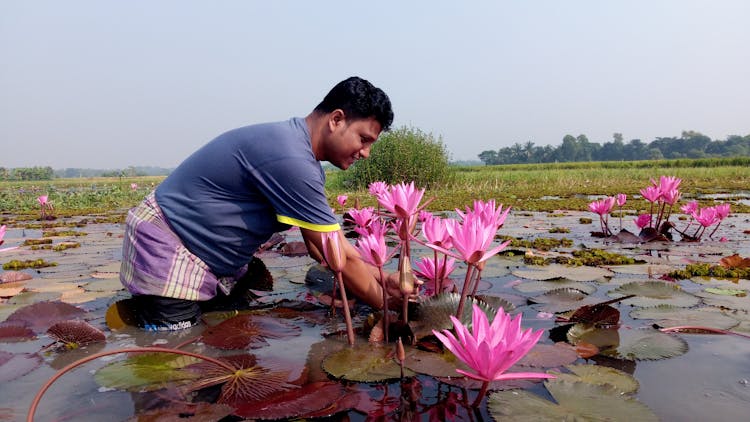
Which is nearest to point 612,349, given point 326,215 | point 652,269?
point 326,215

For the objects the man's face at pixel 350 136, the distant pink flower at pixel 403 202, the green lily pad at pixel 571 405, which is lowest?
the green lily pad at pixel 571 405

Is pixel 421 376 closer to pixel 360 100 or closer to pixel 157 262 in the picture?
pixel 360 100

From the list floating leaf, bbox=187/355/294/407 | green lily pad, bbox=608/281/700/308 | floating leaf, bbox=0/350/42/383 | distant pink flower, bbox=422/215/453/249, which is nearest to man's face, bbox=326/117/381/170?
distant pink flower, bbox=422/215/453/249

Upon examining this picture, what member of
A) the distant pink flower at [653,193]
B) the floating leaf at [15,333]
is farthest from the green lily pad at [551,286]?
the floating leaf at [15,333]

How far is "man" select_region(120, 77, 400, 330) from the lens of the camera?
6.05ft

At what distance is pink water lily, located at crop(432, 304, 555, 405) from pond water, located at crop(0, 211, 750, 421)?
285 millimetres

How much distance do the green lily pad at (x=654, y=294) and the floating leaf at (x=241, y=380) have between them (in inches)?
65.8

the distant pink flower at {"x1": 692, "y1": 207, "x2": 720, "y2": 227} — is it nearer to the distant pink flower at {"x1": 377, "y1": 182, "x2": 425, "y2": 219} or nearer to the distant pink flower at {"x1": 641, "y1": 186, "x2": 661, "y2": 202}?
the distant pink flower at {"x1": 641, "y1": 186, "x2": 661, "y2": 202}

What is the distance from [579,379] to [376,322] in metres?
0.67

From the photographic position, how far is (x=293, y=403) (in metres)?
1.20

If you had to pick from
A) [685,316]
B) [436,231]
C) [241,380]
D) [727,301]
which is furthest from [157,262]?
[727,301]

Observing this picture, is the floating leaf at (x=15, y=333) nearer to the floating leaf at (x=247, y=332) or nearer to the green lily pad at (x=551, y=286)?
the floating leaf at (x=247, y=332)

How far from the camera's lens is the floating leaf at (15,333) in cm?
192

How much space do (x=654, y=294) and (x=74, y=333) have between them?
253 centimetres
